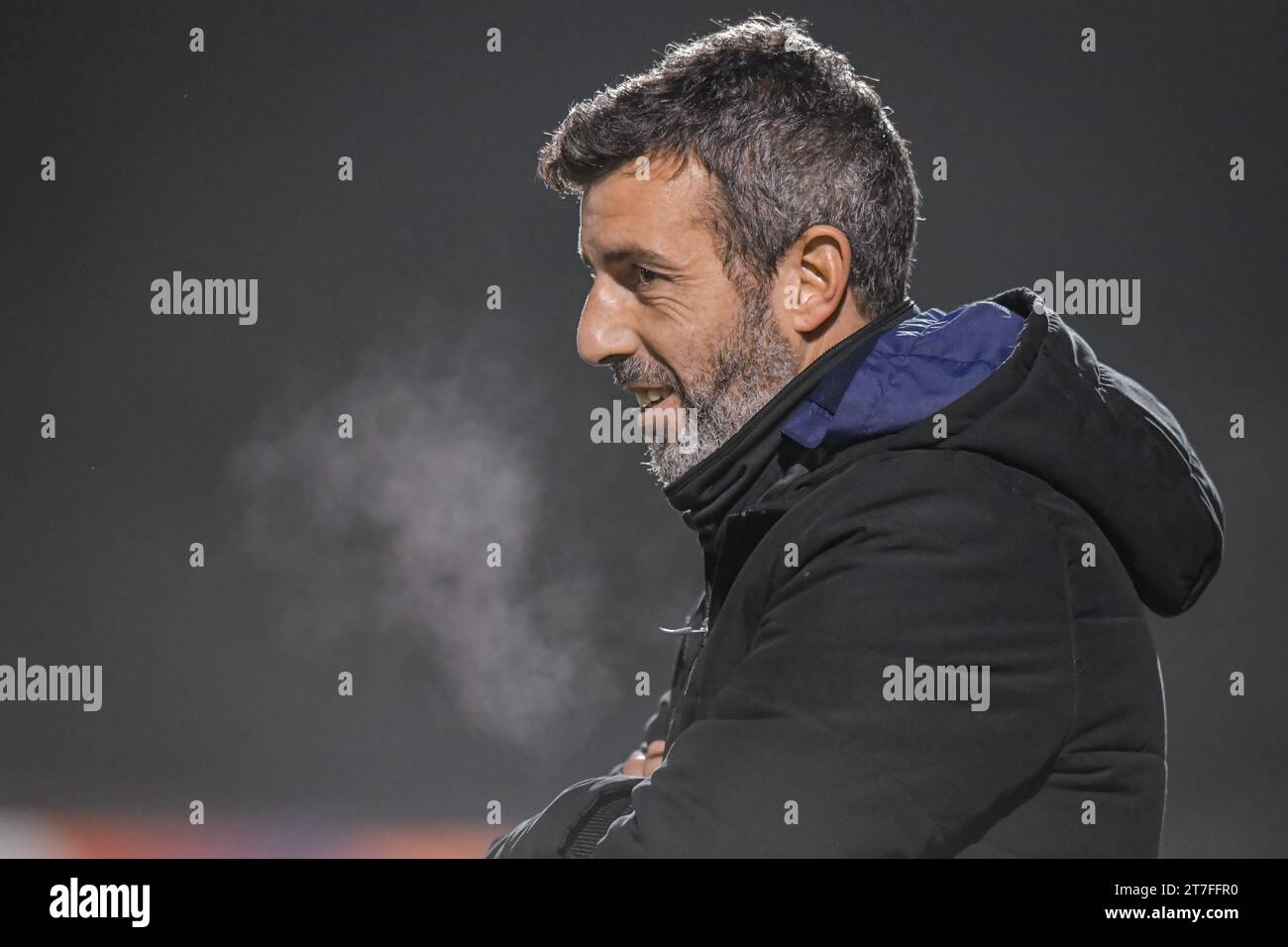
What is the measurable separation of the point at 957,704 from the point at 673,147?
61cm

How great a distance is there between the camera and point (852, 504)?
944 mm

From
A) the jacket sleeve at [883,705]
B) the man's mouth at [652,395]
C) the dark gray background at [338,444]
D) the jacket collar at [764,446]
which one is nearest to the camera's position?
the jacket sleeve at [883,705]

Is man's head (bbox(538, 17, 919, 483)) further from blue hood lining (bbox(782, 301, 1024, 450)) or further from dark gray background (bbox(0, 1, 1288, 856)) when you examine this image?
dark gray background (bbox(0, 1, 1288, 856))

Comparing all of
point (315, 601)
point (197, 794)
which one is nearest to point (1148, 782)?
point (315, 601)

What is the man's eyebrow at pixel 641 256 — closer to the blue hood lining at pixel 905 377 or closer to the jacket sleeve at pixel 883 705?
the blue hood lining at pixel 905 377

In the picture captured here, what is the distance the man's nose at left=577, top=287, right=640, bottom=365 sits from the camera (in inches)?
47.4

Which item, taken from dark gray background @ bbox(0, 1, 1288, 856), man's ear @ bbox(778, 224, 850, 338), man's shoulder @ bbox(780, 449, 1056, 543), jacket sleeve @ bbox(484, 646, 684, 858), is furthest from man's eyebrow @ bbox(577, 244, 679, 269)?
dark gray background @ bbox(0, 1, 1288, 856)

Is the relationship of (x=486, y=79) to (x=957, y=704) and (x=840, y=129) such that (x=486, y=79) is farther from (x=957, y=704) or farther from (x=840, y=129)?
(x=957, y=704)

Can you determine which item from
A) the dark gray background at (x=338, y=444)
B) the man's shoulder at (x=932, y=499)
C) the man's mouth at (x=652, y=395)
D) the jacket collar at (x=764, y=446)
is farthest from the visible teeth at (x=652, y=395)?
the dark gray background at (x=338, y=444)

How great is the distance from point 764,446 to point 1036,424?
26 centimetres

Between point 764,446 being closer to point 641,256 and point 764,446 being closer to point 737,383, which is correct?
point 737,383

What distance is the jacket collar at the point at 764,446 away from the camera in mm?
1104
